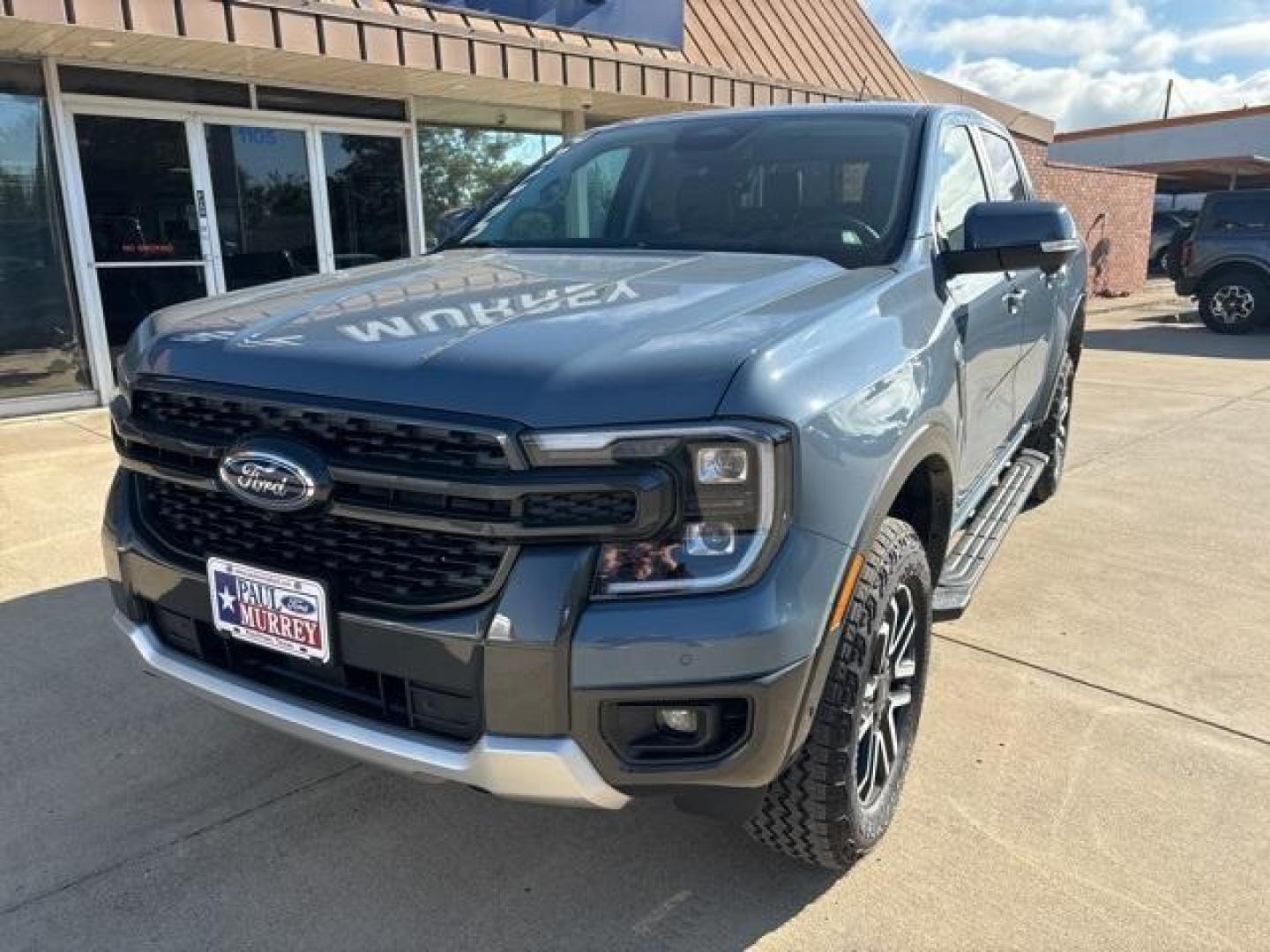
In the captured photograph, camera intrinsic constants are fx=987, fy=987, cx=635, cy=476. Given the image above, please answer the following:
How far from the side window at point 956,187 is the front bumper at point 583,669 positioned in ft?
5.23

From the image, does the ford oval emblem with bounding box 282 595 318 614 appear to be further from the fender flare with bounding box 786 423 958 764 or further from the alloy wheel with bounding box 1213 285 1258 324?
the alloy wheel with bounding box 1213 285 1258 324

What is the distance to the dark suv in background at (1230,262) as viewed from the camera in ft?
45.3

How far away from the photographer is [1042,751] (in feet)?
9.65

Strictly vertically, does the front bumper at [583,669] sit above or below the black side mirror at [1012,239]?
below

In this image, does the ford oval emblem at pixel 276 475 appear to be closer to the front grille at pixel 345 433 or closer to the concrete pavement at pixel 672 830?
the front grille at pixel 345 433

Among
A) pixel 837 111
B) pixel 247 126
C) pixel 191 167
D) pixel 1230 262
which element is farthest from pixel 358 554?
pixel 1230 262

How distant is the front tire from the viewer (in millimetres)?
2066

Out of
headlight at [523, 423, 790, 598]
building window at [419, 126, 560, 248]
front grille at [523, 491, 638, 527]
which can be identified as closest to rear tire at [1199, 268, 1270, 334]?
building window at [419, 126, 560, 248]

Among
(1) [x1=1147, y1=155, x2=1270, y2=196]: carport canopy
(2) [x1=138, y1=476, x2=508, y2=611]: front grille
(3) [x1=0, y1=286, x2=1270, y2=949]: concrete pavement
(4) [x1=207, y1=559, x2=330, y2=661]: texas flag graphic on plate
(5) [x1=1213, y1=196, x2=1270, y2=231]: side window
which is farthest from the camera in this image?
(1) [x1=1147, y1=155, x2=1270, y2=196]: carport canopy

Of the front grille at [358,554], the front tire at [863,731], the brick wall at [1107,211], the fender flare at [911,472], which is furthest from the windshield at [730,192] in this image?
the brick wall at [1107,211]

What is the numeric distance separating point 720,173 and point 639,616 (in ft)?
6.58

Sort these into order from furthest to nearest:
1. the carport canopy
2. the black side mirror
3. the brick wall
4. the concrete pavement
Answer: the carport canopy < the brick wall < the black side mirror < the concrete pavement

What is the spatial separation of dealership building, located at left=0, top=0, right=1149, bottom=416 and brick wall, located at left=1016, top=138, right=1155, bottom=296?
825cm

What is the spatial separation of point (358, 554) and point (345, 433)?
25cm
